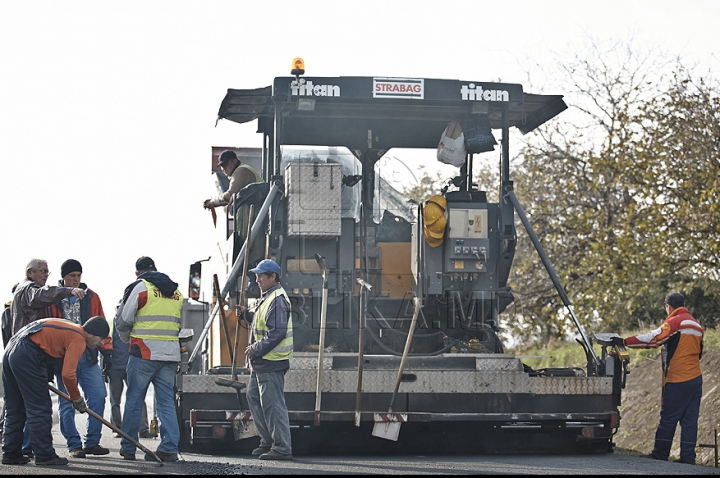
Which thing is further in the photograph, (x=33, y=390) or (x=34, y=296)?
(x=34, y=296)

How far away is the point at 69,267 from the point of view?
1016cm

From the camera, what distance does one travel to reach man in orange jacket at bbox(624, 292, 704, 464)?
33.3 ft

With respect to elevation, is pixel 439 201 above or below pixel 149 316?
above

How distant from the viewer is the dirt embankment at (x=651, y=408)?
13594 millimetres

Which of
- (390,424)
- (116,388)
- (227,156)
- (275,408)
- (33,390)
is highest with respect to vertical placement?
(227,156)

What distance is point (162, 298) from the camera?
915cm

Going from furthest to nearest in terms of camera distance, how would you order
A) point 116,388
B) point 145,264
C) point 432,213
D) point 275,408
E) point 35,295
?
point 116,388, point 432,213, point 145,264, point 35,295, point 275,408

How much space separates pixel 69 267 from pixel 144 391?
168cm

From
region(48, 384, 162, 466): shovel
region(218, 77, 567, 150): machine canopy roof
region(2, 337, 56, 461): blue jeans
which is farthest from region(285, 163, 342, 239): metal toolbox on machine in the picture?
region(2, 337, 56, 461): blue jeans

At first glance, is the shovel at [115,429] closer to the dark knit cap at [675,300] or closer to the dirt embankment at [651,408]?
the dark knit cap at [675,300]

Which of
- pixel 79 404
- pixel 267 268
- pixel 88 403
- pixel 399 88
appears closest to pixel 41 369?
pixel 79 404

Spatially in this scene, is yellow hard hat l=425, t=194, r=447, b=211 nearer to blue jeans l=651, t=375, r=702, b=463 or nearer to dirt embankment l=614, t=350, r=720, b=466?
blue jeans l=651, t=375, r=702, b=463

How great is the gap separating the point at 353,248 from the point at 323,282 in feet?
A: 2.36

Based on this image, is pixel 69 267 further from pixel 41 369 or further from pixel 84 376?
pixel 41 369
